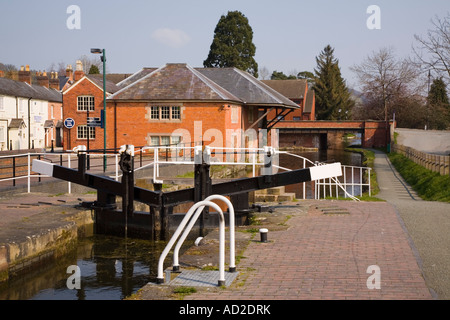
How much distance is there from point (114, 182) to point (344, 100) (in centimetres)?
7965

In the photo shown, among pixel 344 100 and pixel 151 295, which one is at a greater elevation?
pixel 344 100

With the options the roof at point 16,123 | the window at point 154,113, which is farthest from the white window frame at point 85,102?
the roof at point 16,123

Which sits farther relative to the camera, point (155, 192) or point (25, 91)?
point (25, 91)

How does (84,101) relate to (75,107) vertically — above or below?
above

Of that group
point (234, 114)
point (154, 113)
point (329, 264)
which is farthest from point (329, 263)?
point (234, 114)

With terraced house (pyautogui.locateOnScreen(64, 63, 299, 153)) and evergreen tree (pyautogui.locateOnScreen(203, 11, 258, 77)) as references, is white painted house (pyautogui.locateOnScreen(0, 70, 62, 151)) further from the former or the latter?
evergreen tree (pyautogui.locateOnScreen(203, 11, 258, 77))

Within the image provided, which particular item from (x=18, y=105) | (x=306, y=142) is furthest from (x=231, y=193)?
(x=306, y=142)

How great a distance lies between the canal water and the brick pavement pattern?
2.21 meters

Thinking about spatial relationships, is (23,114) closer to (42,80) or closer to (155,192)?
(42,80)

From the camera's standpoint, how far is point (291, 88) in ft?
291

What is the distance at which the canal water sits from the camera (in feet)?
28.7

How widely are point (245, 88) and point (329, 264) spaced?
33.5 meters
